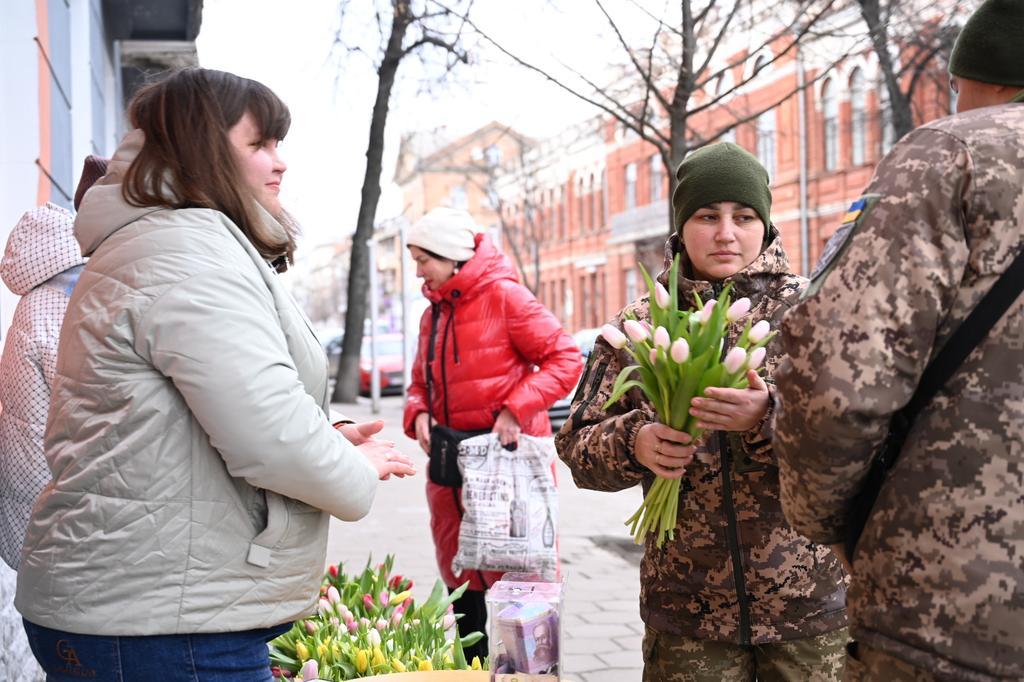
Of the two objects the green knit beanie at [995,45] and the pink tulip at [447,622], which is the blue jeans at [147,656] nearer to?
the green knit beanie at [995,45]

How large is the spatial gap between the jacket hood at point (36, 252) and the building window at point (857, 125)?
30497mm

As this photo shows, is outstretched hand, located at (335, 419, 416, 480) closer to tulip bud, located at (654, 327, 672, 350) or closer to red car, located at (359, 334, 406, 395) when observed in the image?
tulip bud, located at (654, 327, 672, 350)

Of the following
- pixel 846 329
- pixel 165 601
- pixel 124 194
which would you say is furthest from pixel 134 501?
pixel 846 329

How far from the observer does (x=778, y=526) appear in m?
2.61

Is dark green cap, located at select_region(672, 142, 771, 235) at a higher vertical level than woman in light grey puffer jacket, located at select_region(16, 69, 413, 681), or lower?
higher

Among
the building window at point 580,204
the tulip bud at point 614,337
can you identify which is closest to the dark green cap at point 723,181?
the tulip bud at point 614,337

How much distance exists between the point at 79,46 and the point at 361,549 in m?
4.13

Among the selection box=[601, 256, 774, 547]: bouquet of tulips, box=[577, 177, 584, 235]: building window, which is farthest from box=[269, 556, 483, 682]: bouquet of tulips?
box=[577, 177, 584, 235]: building window

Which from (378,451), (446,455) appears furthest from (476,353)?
(378,451)

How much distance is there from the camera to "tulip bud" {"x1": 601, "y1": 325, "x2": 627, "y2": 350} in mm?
2496

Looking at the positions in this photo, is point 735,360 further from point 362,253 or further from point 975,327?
point 362,253

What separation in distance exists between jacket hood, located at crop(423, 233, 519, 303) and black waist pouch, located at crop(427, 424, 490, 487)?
1.89 ft

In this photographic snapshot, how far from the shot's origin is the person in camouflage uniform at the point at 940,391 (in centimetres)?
162

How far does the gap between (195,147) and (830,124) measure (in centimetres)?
3450
